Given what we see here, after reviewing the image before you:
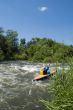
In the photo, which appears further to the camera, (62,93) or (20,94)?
(20,94)

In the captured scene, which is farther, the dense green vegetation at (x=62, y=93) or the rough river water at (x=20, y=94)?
the rough river water at (x=20, y=94)

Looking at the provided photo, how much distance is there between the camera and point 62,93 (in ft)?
15.0

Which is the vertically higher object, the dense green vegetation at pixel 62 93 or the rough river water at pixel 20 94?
the dense green vegetation at pixel 62 93

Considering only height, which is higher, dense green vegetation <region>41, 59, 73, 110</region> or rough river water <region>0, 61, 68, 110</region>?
dense green vegetation <region>41, 59, 73, 110</region>

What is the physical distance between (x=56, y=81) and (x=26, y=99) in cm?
947

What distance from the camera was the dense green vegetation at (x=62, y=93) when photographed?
4.29 metres

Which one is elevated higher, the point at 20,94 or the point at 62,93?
the point at 62,93

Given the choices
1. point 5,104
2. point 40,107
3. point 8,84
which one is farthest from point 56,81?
point 8,84

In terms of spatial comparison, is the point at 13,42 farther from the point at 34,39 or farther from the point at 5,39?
the point at 34,39

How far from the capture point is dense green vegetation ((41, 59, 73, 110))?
14.1 feet

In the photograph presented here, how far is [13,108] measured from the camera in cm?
1250

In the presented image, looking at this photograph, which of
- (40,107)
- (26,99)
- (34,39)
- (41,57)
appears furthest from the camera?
(34,39)

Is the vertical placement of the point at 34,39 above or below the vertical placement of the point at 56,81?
above

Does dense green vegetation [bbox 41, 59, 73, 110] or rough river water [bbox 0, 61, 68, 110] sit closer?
dense green vegetation [bbox 41, 59, 73, 110]
